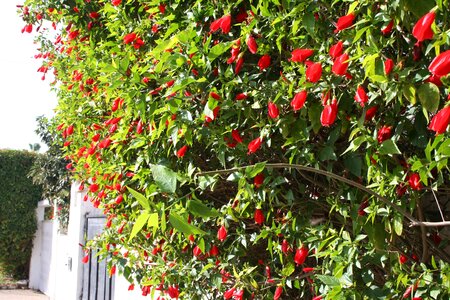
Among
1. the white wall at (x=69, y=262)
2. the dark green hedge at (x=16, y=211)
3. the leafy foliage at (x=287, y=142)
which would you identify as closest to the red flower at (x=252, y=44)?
the leafy foliage at (x=287, y=142)

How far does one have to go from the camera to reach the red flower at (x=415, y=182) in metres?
1.77

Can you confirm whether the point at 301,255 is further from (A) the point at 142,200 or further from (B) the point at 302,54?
(A) the point at 142,200

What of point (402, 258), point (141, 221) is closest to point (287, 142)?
point (402, 258)

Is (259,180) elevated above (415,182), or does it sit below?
above

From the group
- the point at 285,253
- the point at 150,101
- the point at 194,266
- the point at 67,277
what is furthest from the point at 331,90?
the point at 67,277

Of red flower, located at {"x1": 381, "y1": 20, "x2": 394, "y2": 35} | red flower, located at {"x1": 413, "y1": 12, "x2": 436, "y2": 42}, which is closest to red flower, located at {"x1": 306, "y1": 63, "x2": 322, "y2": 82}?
red flower, located at {"x1": 381, "y1": 20, "x2": 394, "y2": 35}

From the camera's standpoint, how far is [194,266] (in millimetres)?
2977

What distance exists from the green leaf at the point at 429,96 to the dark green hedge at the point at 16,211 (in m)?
14.4

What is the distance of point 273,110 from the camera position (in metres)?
2.08

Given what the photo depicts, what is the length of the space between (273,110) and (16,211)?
46.3 feet

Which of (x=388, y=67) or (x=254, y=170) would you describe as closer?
(x=388, y=67)

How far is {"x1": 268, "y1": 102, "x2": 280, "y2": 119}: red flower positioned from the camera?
2.07m

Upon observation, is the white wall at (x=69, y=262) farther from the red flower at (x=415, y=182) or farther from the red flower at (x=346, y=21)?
the red flower at (x=346, y=21)

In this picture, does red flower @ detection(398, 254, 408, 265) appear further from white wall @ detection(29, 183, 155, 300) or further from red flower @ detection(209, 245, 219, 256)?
white wall @ detection(29, 183, 155, 300)
